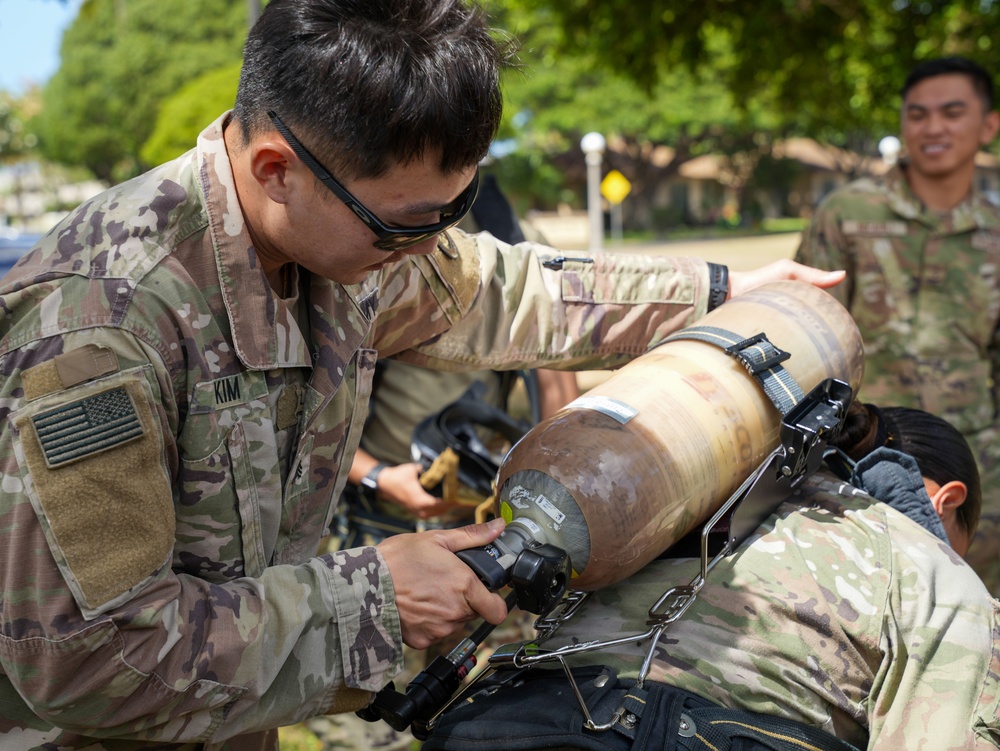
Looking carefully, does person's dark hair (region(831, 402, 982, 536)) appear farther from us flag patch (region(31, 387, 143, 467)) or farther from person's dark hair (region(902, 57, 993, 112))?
person's dark hair (region(902, 57, 993, 112))

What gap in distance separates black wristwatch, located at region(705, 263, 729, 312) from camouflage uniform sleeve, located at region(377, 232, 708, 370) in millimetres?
14

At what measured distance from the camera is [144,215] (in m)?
1.63

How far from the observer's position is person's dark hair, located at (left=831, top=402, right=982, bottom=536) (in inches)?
94.8

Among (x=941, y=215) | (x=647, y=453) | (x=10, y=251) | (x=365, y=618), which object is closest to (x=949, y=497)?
(x=647, y=453)

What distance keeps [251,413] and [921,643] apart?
1281 millimetres

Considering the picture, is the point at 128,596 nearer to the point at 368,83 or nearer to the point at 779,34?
the point at 368,83

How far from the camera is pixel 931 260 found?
433 cm

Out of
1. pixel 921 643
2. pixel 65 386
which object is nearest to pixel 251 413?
pixel 65 386

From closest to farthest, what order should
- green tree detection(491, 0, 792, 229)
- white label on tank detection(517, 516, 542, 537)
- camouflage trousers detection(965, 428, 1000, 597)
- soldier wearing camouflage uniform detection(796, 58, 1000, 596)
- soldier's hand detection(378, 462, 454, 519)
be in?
white label on tank detection(517, 516, 542, 537)
soldier's hand detection(378, 462, 454, 519)
camouflage trousers detection(965, 428, 1000, 597)
soldier wearing camouflage uniform detection(796, 58, 1000, 596)
green tree detection(491, 0, 792, 229)

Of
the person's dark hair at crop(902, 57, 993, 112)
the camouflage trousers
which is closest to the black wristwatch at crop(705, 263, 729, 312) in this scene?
the camouflage trousers

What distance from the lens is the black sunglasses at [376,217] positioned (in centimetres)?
158

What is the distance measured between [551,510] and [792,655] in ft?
1.70

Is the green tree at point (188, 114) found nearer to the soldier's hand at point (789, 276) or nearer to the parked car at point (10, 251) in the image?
the parked car at point (10, 251)

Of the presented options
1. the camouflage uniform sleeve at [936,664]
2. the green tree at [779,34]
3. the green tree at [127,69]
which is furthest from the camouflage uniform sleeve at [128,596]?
the green tree at [127,69]
